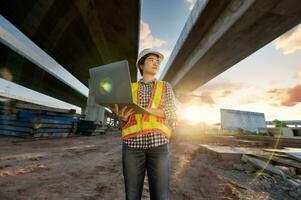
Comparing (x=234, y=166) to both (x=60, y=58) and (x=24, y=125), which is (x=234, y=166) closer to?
(x=24, y=125)

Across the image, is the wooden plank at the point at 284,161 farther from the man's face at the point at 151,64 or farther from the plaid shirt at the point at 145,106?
the man's face at the point at 151,64

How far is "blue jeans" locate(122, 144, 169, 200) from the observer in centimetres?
170

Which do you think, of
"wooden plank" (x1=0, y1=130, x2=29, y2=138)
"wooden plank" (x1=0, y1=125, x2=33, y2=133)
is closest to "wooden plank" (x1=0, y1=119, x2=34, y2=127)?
"wooden plank" (x1=0, y1=125, x2=33, y2=133)

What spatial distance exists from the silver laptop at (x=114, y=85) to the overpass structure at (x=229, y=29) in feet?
23.4

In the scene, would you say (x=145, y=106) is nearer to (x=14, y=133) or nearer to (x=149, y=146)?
(x=149, y=146)

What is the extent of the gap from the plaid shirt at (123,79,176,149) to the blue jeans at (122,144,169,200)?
2.0 inches

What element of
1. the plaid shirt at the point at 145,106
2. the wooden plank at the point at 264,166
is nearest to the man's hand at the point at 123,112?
the plaid shirt at the point at 145,106

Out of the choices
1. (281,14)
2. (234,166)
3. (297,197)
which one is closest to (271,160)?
(234,166)

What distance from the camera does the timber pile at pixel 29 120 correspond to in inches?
385

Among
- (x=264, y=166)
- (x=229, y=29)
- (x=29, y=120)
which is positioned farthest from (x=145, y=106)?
(x=29, y=120)

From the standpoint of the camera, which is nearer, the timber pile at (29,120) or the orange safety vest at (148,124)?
the orange safety vest at (148,124)

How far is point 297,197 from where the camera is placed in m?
3.17

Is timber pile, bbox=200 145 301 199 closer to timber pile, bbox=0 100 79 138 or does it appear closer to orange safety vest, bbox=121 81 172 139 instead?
orange safety vest, bbox=121 81 172 139

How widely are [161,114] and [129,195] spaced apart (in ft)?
2.83
